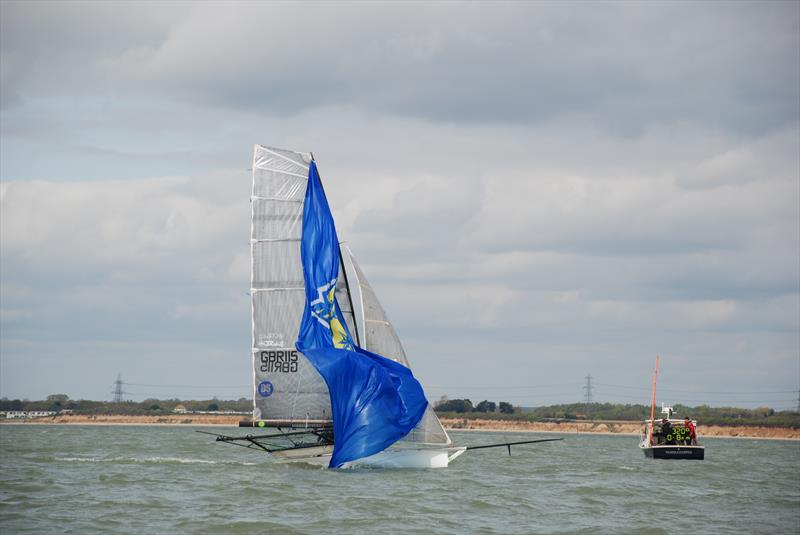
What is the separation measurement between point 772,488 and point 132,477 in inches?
1044

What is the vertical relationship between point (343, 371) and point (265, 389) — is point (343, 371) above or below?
above

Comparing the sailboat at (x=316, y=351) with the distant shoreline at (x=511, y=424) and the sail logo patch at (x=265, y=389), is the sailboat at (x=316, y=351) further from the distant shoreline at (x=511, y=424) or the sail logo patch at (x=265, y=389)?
the distant shoreline at (x=511, y=424)

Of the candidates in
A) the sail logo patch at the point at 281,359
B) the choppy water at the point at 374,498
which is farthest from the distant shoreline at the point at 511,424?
the sail logo patch at the point at 281,359

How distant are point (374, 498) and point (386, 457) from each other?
7069mm

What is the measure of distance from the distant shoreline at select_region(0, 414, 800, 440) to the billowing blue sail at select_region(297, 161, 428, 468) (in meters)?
98.0

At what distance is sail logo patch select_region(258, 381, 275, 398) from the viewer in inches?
1628

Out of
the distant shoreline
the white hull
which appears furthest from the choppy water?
the distant shoreline

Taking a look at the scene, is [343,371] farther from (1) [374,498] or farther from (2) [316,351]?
(1) [374,498]

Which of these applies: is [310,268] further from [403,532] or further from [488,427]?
[488,427]

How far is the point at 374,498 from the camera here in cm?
3366

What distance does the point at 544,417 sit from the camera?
167 meters

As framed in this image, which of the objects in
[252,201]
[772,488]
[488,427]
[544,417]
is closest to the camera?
[252,201]

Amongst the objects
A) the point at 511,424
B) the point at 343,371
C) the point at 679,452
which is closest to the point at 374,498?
the point at 343,371

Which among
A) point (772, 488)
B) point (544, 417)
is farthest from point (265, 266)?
point (544, 417)
